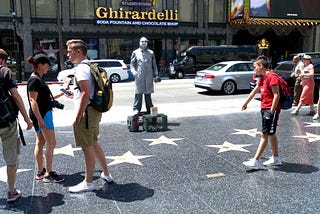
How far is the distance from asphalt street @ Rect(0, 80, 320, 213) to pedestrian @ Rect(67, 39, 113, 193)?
0.37 meters

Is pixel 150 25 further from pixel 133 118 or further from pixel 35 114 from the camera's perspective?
pixel 35 114

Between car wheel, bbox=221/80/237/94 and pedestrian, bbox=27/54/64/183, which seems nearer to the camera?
pedestrian, bbox=27/54/64/183

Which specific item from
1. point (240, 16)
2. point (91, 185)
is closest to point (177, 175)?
point (91, 185)

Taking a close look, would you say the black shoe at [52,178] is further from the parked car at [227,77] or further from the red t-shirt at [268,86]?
the parked car at [227,77]

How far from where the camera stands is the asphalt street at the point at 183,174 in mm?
3980

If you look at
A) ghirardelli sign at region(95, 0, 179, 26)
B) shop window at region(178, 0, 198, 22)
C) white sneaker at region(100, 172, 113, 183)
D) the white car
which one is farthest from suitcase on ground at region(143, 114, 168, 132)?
shop window at region(178, 0, 198, 22)

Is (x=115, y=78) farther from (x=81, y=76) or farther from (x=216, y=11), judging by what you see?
(x=81, y=76)

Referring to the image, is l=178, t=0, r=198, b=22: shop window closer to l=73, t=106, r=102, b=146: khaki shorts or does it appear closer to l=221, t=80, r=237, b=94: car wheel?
l=221, t=80, r=237, b=94: car wheel

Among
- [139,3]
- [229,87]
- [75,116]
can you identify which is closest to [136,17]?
[139,3]

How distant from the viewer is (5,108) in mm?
3887

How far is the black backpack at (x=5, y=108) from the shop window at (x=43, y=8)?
1034 inches

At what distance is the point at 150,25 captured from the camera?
3108 centimetres

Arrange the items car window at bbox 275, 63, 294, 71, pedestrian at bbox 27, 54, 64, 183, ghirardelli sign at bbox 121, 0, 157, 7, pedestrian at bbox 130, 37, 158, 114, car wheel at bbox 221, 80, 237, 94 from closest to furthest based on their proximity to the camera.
→ pedestrian at bbox 27, 54, 64, 183 < pedestrian at bbox 130, 37, 158, 114 < car window at bbox 275, 63, 294, 71 < car wheel at bbox 221, 80, 237, 94 < ghirardelli sign at bbox 121, 0, 157, 7

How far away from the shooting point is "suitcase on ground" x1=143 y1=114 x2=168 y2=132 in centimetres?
A: 761
